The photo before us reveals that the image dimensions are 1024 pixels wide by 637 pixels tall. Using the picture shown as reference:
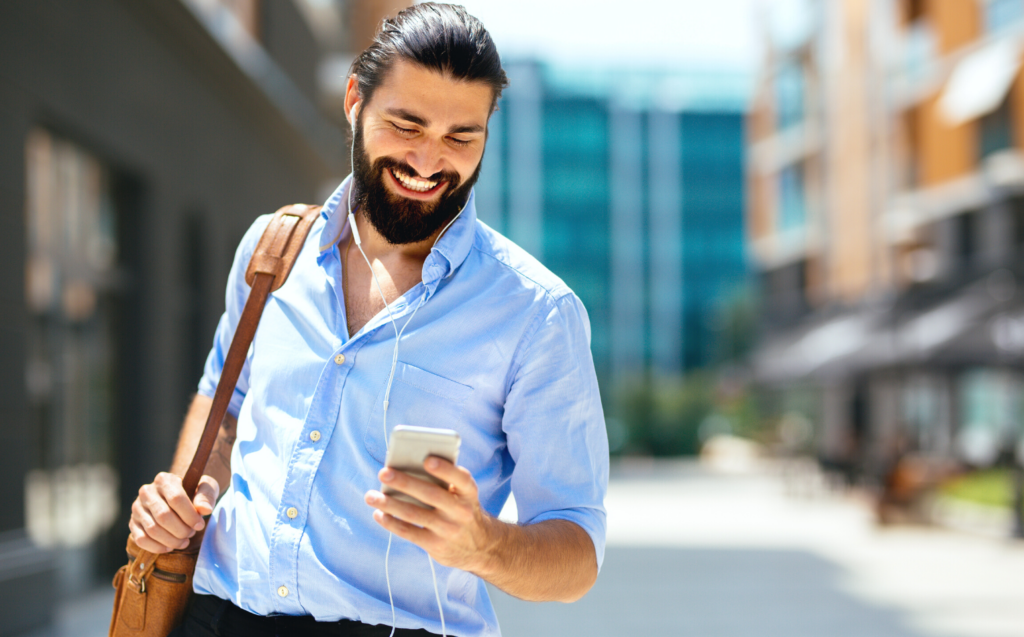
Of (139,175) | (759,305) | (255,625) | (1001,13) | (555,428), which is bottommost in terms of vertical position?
(255,625)

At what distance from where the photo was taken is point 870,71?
3034 cm

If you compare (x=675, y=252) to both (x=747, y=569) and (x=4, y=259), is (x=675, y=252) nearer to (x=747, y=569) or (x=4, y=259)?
(x=747, y=569)

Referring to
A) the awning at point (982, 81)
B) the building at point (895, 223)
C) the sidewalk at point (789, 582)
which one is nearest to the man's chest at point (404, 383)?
the sidewalk at point (789, 582)

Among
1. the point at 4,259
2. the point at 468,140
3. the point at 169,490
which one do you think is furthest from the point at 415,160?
the point at 4,259

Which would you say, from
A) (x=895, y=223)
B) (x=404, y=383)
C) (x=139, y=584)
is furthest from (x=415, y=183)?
(x=895, y=223)

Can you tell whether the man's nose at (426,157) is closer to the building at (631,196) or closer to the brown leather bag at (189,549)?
the brown leather bag at (189,549)

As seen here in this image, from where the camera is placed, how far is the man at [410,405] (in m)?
1.88

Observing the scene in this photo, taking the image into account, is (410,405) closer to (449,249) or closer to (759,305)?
(449,249)

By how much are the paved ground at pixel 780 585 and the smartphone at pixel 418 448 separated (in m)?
6.80

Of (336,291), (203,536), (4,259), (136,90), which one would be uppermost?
(136,90)

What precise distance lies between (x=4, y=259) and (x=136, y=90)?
10.4 ft

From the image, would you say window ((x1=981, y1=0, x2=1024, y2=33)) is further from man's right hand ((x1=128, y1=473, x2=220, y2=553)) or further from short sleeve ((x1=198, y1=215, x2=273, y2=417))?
man's right hand ((x1=128, y1=473, x2=220, y2=553))

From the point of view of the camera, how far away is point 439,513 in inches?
60.8

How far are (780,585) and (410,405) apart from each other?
9775mm
